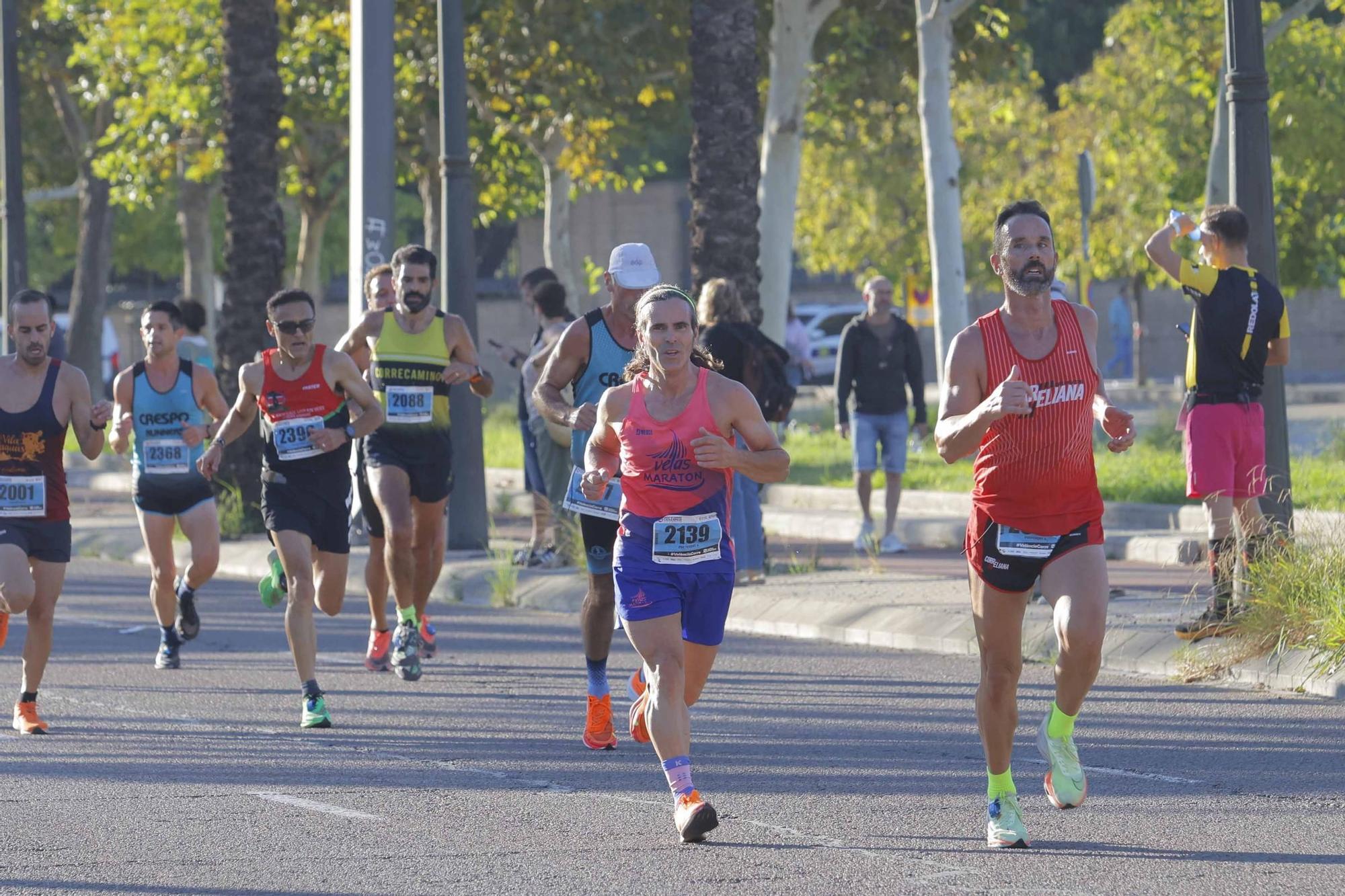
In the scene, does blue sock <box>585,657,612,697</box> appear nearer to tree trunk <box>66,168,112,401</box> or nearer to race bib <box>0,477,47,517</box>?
race bib <box>0,477,47,517</box>

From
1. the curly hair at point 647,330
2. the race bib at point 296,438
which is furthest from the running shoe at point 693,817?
the race bib at point 296,438

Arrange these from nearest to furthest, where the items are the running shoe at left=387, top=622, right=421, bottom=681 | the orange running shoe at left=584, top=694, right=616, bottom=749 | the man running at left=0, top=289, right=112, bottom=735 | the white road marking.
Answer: the white road marking → the orange running shoe at left=584, top=694, right=616, bottom=749 → the man running at left=0, top=289, right=112, bottom=735 → the running shoe at left=387, top=622, right=421, bottom=681

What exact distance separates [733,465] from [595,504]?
203 cm

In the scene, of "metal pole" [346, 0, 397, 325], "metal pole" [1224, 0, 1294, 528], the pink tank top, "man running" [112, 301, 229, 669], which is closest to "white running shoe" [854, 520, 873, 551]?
"metal pole" [346, 0, 397, 325]

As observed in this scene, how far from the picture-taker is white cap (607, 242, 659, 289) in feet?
30.0

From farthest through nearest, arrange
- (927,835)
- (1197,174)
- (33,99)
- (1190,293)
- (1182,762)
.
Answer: (33,99)
(1197,174)
(1190,293)
(1182,762)
(927,835)

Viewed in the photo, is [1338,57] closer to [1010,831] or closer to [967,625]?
[967,625]

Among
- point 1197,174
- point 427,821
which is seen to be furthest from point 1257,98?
point 1197,174

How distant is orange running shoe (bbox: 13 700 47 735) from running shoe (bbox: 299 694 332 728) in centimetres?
113

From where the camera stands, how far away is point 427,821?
24.6 ft

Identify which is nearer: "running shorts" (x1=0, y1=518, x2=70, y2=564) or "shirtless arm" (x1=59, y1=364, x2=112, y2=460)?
"running shorts" (x1=0, y1=518, x2=70, y2=564)

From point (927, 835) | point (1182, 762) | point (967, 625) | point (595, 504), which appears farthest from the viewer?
point (967, 625)

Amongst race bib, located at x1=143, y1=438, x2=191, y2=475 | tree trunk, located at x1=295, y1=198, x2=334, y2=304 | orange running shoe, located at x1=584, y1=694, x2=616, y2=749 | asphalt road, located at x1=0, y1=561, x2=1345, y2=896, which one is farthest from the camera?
tree trunk, located at x1=295, y1=198, x2=334, y2=304

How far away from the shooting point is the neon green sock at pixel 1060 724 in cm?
690
